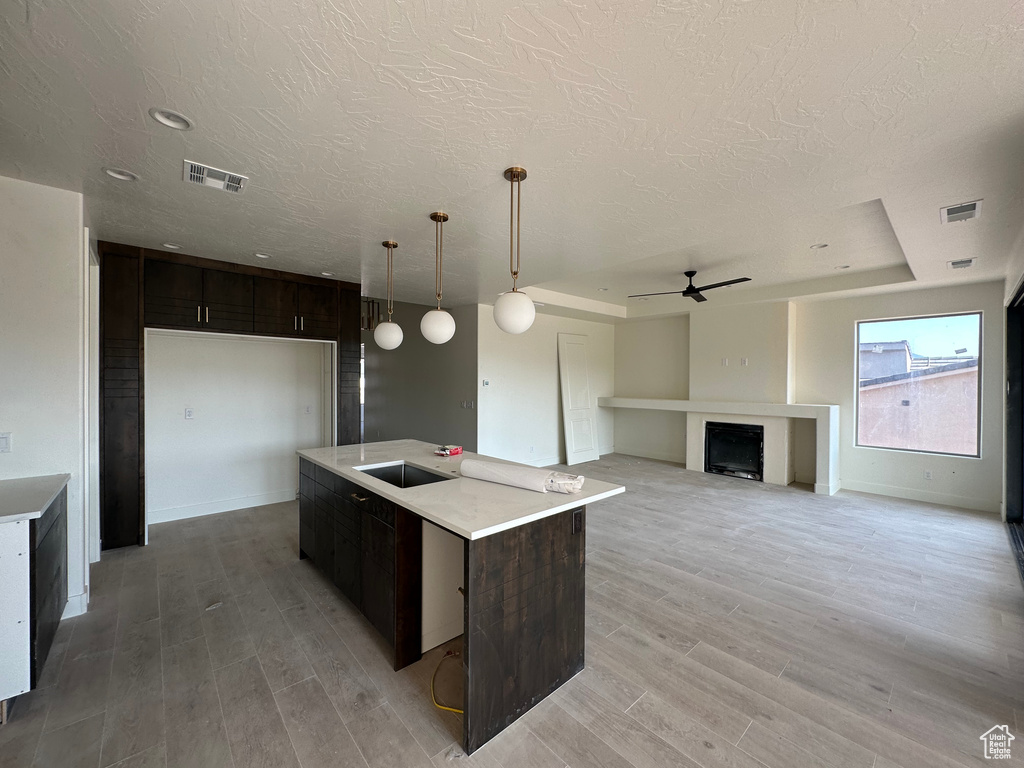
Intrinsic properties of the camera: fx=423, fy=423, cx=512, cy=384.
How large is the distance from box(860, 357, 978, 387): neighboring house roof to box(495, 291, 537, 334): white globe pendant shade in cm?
542

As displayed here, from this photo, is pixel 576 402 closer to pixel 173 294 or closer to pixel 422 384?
pixel 422 384

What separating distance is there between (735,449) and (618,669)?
16.4 ft

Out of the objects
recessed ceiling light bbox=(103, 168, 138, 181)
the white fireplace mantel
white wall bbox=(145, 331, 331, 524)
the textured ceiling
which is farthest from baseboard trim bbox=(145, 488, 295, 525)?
the white fireplace mantel

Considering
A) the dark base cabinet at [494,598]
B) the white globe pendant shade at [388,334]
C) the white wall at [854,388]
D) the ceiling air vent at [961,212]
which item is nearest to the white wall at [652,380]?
the white wall at [854,388]

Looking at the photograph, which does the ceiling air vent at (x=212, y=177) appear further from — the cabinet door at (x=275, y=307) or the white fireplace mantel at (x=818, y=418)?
the white fireplace mantel at (x=818, y=418)

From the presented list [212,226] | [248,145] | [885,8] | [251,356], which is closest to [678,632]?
[885,8]

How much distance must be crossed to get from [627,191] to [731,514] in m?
3.64

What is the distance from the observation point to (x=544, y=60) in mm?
1474

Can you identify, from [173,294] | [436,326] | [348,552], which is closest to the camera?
[348,552]

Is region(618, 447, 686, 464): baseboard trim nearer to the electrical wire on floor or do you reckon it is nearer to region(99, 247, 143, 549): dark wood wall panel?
the electrical wire on floor

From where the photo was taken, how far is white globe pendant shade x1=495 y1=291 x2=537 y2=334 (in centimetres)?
228

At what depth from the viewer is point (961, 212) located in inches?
105

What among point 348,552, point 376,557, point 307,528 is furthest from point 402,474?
point 307,528

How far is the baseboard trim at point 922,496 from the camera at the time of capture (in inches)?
183
